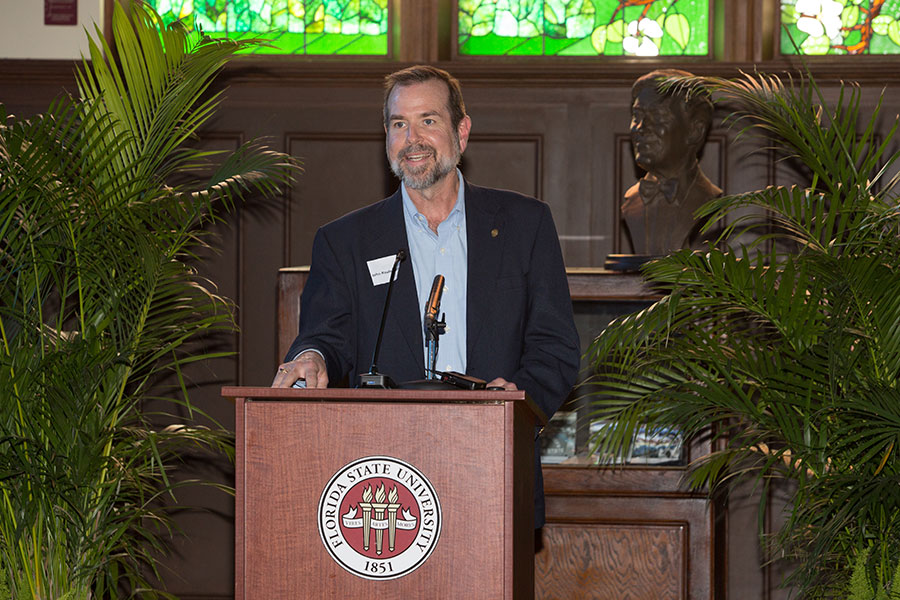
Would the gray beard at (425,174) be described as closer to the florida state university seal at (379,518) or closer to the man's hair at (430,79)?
the man's hair at (430,79)

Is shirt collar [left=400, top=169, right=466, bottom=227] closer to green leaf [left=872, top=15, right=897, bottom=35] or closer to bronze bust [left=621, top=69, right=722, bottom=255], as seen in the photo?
bronze bust [left=621, top=69, right=722, bottom=255]

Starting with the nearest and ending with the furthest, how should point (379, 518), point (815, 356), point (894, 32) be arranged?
1. point (379, 518)
2. point (815, 356)
3. point (894, 32)

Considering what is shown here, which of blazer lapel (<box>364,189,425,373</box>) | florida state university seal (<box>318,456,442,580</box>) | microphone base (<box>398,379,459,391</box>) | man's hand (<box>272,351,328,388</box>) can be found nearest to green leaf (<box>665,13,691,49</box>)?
blazer lapel (<box>364,189,425,373</box>)

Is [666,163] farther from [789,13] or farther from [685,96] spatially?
[789,13]

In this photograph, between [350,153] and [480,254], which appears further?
[350,153]

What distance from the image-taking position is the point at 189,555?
471cm

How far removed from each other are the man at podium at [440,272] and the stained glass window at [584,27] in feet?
7.93

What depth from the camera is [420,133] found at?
246 centimetres

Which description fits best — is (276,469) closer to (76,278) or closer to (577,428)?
(76,278)

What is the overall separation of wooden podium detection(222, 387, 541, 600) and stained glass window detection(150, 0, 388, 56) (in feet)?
11.2

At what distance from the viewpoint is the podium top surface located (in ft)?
5.61

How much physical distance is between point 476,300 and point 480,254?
0.11m

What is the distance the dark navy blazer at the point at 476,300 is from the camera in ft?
7.73

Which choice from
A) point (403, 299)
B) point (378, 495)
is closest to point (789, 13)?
point (403, 299)
